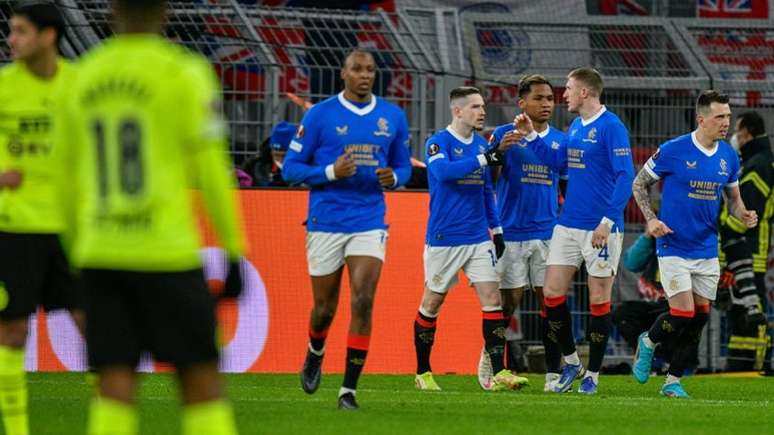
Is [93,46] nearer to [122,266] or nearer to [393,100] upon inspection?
[393,100]

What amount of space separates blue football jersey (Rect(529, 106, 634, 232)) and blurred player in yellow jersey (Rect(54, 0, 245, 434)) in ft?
23.4

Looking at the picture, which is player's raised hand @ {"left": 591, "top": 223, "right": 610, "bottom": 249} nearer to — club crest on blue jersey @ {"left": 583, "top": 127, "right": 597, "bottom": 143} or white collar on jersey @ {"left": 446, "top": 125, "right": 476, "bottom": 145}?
club crest on blue jersey @ {"left": 583, "top": 127, "right": 597, "bottom": 143}

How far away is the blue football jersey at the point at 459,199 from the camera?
42.3 ft

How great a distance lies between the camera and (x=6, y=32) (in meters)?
15.3

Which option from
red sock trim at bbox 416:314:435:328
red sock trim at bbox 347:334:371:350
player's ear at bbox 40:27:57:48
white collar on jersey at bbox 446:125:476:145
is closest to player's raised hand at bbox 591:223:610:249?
white collar on jersey at bbox 446:125:476:145

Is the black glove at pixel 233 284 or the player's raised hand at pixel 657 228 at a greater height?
the black glove at pixel 233 284

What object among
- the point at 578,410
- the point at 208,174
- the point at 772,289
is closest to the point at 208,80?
the point at 208,174

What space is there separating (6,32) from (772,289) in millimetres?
8473

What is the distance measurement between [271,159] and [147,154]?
988 centimetres

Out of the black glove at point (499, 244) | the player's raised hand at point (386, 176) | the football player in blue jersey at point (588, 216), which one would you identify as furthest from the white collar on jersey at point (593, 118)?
the player's raised hand at point (386, 176)

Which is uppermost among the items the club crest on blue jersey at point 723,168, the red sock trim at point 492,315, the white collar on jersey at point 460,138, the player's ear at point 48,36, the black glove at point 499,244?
the player's ear at point 48,36

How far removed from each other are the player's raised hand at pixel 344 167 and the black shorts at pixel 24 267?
2102 mm

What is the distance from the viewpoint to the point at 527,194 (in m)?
13.5

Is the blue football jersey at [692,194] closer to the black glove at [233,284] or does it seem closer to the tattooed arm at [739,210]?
the tattooed arm at [739,210]
